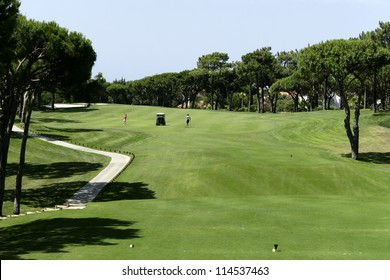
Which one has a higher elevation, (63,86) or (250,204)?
(63,86)

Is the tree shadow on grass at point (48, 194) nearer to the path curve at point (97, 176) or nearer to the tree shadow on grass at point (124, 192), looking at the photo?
the path curve at point (97, 176)

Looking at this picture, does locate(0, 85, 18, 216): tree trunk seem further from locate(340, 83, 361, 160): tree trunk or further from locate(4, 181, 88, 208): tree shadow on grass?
locate(340, 83, 361, 160): tree trunk

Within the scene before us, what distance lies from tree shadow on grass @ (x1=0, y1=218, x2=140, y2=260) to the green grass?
0.05 metres

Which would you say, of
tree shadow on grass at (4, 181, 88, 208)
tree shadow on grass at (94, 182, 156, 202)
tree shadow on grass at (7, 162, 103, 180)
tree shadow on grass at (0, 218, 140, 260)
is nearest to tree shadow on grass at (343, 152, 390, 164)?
tree shadow on grass at (94, 182, 156, 202)

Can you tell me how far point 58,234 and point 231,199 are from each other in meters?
14.0

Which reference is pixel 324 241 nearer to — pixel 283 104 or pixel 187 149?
pixel 187 149

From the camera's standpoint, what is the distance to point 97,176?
43.7 meters

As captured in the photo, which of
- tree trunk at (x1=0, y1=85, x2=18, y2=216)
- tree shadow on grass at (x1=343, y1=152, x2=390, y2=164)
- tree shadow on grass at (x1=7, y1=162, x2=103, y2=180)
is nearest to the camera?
tree trunk at (x1=0, y1=85, x2=18, y2=216)

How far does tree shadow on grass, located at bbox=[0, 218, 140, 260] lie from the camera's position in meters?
16.2

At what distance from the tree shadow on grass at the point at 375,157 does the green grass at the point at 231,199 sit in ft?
0.46

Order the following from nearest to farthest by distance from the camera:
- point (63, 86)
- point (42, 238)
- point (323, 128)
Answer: point (42, 238), point (63, 86), point (323, 128)

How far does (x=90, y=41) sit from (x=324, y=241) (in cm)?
2686

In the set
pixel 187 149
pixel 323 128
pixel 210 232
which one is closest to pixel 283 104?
pixel 323 128

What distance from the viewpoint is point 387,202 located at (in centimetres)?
2872
